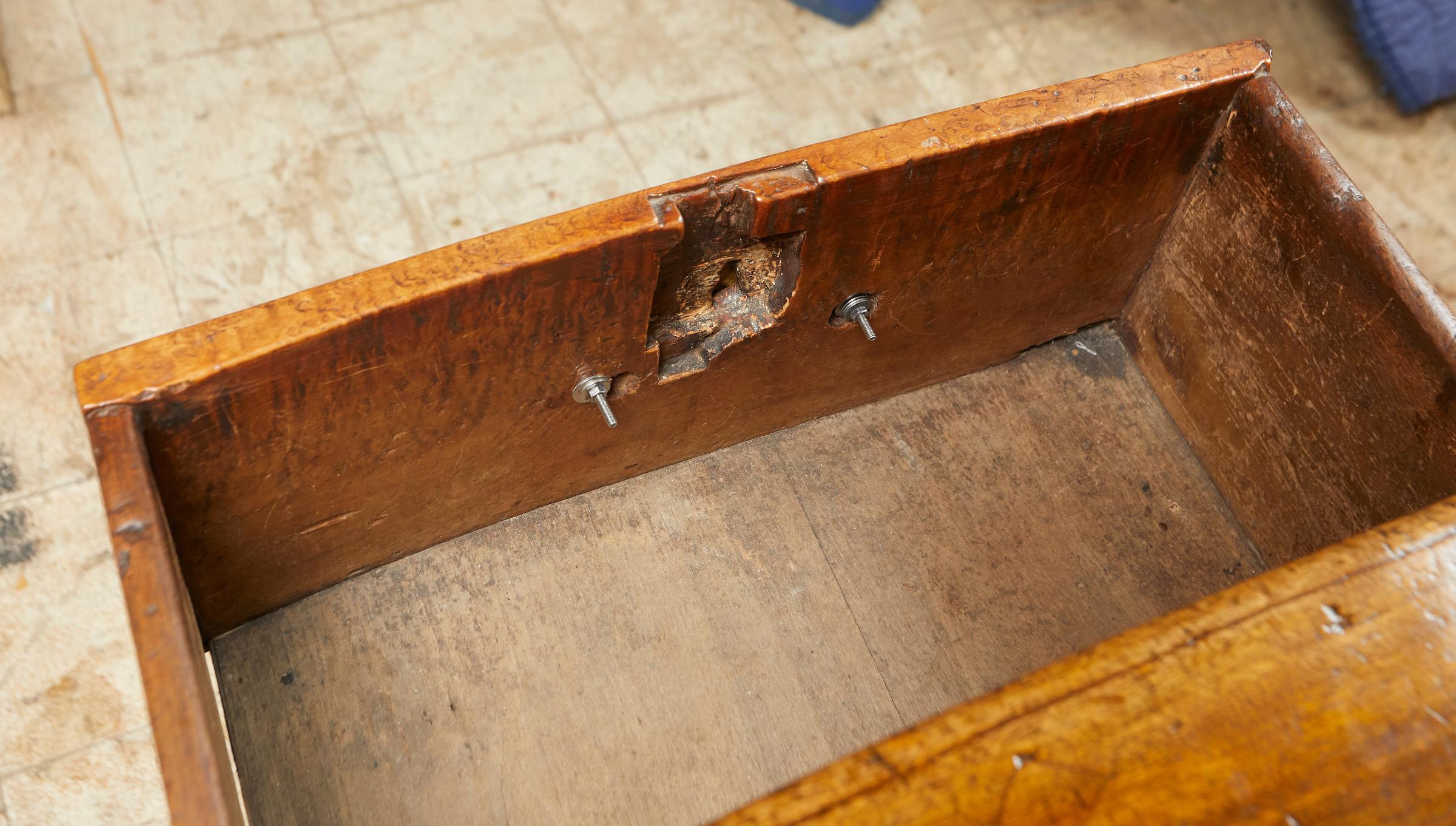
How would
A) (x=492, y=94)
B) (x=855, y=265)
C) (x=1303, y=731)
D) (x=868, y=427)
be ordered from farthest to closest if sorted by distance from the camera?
(x=492, y=94)
(x=868, y=427)
(x=855, y=265)
(x=1303, y=731)

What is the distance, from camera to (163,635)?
1.42 metres

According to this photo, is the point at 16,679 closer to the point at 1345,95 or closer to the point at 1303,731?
the point at 1303,731

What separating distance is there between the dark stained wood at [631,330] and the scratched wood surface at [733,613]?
8cm

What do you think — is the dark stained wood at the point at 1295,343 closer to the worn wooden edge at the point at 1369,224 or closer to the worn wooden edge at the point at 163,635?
the worn wooden edge at the point at 1369,224

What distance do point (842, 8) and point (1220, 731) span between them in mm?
2944

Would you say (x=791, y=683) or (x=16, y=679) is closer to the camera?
(x=791, y=683)

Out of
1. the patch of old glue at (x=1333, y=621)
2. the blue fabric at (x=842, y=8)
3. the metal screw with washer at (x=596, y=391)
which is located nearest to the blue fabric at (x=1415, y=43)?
the blue fabric at (x=842, y=8)

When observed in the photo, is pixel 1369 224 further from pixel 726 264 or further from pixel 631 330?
pixel 631 330

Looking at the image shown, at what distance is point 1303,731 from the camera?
53.3 inches

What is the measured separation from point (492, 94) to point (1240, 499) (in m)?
2.39

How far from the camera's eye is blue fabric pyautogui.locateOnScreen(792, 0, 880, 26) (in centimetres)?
376

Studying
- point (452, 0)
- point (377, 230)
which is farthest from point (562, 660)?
point (452, 0)

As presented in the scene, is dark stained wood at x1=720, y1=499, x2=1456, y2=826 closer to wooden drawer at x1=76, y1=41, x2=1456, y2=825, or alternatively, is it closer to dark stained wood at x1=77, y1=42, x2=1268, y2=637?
wooden drawer at x1=76, y1=41, x2=1456, y2=825

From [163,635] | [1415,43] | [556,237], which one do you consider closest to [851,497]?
[556,237]
